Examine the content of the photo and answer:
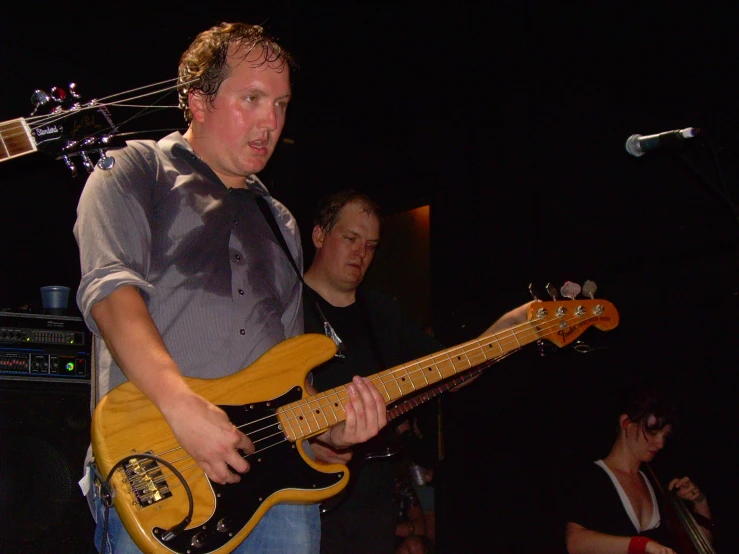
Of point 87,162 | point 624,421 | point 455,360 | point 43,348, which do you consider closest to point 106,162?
point 87,162

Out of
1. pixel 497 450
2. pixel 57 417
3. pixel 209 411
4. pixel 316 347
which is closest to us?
pixel 209 411

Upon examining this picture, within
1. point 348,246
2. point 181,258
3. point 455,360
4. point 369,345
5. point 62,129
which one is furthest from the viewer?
point 348,246

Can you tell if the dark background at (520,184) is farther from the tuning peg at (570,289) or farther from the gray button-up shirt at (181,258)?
the gray button-up shirt at (181,258)

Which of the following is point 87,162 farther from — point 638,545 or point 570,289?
point 638,545

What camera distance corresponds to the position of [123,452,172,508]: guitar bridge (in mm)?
1513

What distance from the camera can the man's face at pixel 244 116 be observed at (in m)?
1.99

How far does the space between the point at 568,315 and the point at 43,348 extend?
2305mm

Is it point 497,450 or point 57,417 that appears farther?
point 497,450

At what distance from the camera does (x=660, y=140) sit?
2.35 metres

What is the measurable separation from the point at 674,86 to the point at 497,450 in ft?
7.83

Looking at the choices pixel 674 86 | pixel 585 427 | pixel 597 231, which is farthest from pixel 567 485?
pixel 674 86

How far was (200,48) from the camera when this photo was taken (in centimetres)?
207

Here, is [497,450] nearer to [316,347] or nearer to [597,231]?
[597,231]

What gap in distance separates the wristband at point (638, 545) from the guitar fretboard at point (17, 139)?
3.26 metres
